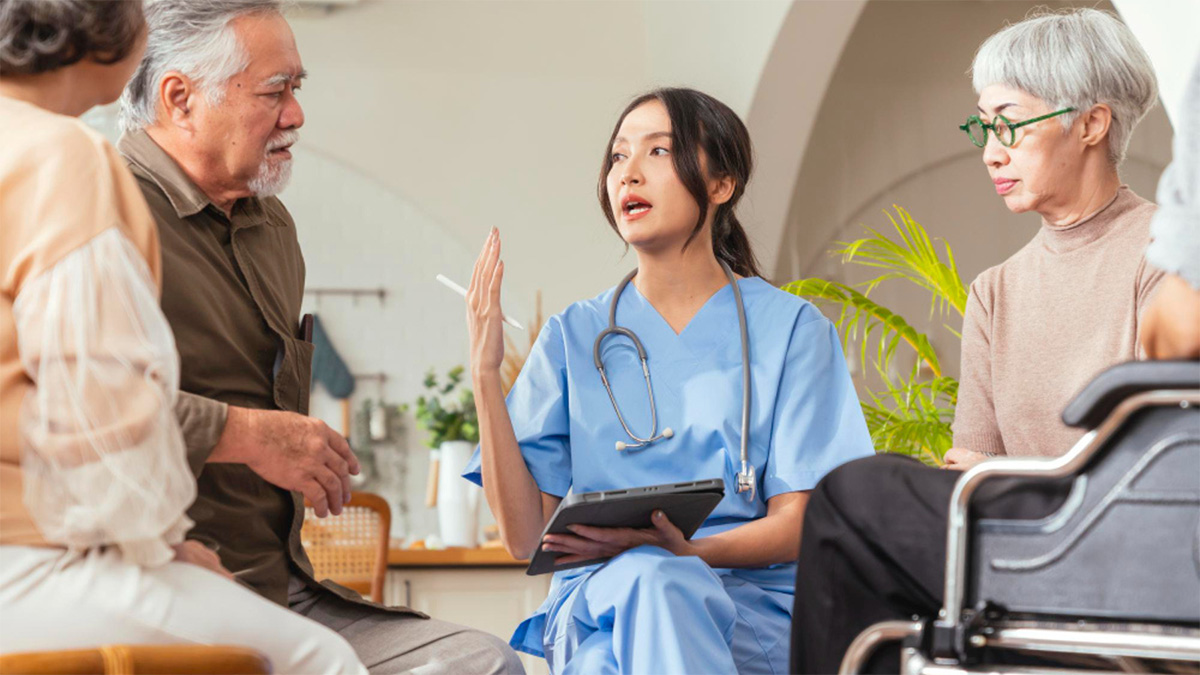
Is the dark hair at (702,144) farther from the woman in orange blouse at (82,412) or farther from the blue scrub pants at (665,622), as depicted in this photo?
the woman in orange blouse at (82,412)

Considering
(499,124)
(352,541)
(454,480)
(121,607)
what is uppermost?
(499,124)

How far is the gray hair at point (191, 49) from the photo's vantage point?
6.46 ft

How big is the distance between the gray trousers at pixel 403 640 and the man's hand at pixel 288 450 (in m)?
0.29

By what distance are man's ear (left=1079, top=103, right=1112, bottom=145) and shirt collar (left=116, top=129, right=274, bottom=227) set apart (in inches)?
54.6

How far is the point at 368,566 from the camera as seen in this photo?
12.7 ft

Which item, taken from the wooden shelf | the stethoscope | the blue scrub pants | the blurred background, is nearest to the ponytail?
the stethoscope

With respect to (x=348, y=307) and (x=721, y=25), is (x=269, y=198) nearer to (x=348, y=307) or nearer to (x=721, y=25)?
(x=721, y=25)

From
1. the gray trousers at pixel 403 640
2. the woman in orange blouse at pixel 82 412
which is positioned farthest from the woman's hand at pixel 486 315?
the woman in orange blouse at pixel 82 412

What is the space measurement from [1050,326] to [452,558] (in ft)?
7.26

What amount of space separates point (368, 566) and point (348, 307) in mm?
2458

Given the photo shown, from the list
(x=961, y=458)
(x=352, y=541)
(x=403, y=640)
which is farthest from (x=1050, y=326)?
(x=352, y=541)

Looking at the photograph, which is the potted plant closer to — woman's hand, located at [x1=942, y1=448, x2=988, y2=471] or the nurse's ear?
the nurse's ear

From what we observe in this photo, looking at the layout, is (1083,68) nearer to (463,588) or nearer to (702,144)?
(702,144)

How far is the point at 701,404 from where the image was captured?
6.72 feet
